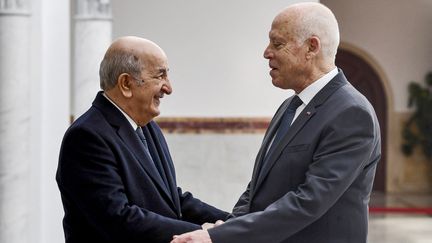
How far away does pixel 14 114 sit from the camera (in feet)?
21.4

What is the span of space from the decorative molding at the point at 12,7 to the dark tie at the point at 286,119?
3493mm

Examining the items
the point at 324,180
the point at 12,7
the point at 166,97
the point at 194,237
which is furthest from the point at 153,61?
the point at 166,97

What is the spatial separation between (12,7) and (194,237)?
368cm

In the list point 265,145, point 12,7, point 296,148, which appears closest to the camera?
point 296,148

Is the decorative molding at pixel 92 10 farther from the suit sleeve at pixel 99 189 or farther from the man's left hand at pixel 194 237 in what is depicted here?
the man's left hand at pixel 194 237

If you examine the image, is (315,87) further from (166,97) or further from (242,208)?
(166,97)

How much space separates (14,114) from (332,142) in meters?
3.83

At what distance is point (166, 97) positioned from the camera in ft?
28.5

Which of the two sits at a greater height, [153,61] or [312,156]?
[153,61]

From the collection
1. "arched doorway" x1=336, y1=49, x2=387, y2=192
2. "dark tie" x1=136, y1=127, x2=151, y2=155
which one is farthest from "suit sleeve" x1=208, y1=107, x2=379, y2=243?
"arched doorway" x1=336, y1=49, x2=387, y2=192

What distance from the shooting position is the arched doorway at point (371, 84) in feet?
54.4

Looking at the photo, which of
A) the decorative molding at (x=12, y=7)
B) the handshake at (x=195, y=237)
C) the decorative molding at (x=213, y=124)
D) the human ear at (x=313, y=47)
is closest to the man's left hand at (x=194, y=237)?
the handshake at (x=195, y=237)

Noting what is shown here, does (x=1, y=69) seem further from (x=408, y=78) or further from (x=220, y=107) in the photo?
(x=408, y=78)

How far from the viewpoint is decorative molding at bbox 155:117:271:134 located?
8633 mm
